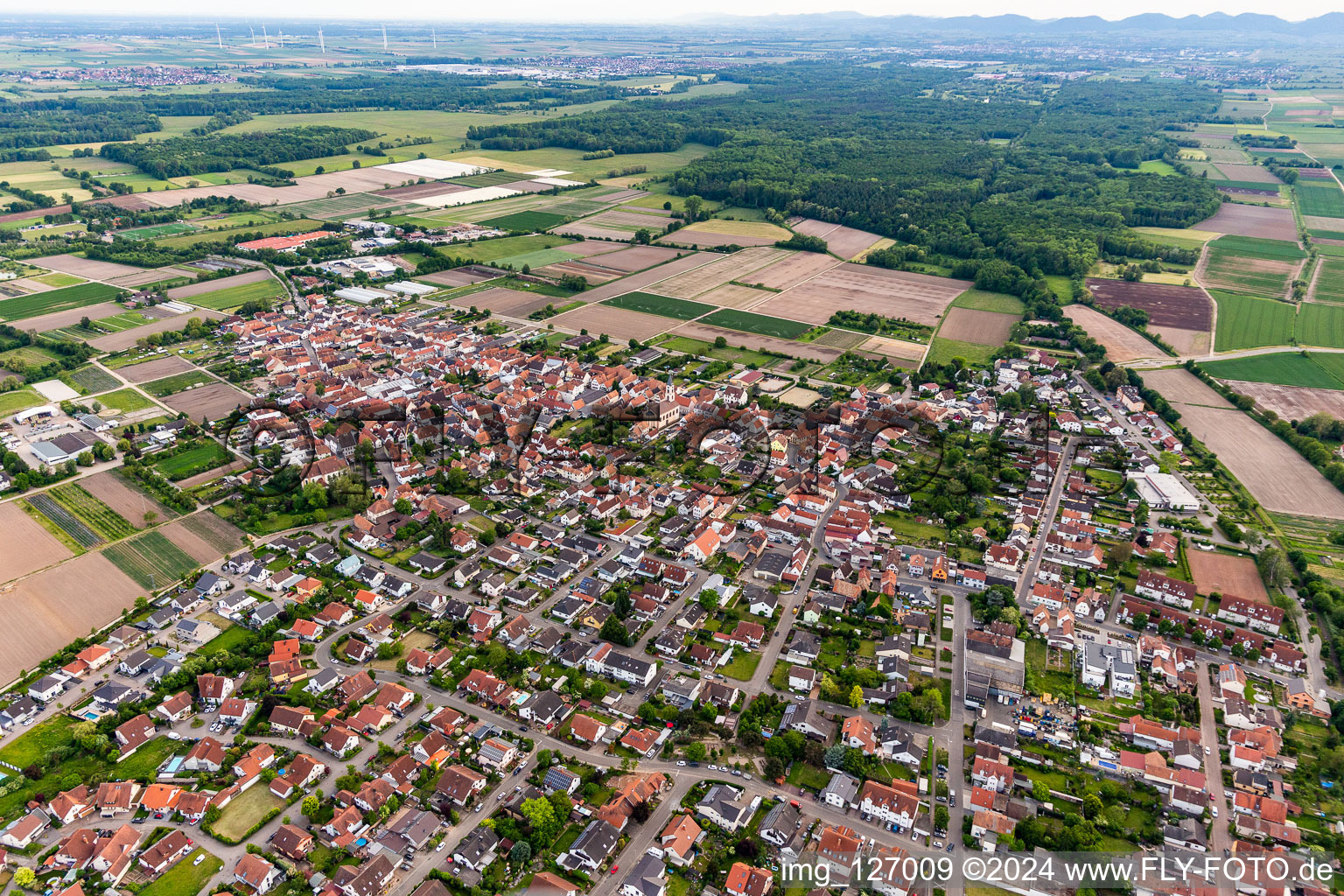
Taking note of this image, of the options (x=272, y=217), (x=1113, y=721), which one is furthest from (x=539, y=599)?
(x=272, y=217)

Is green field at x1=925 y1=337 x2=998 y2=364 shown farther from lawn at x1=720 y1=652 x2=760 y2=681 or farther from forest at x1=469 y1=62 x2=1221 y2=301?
lawn at x1=720 y1=652 x2=760 y2=681

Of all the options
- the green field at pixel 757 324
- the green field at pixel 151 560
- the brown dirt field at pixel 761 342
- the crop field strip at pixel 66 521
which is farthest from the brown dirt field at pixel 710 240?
the crop field strip at pixel 66 521

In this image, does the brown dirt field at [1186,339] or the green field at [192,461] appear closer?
the green field at [192,461]

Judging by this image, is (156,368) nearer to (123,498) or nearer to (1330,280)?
(123,498)

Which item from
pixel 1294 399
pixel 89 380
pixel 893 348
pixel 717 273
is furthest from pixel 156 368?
pixel 1294 399

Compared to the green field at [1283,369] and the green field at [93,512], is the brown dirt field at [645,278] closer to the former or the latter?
the green field at [93,512]

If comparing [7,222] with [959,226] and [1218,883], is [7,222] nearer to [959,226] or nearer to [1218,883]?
[959,226]
